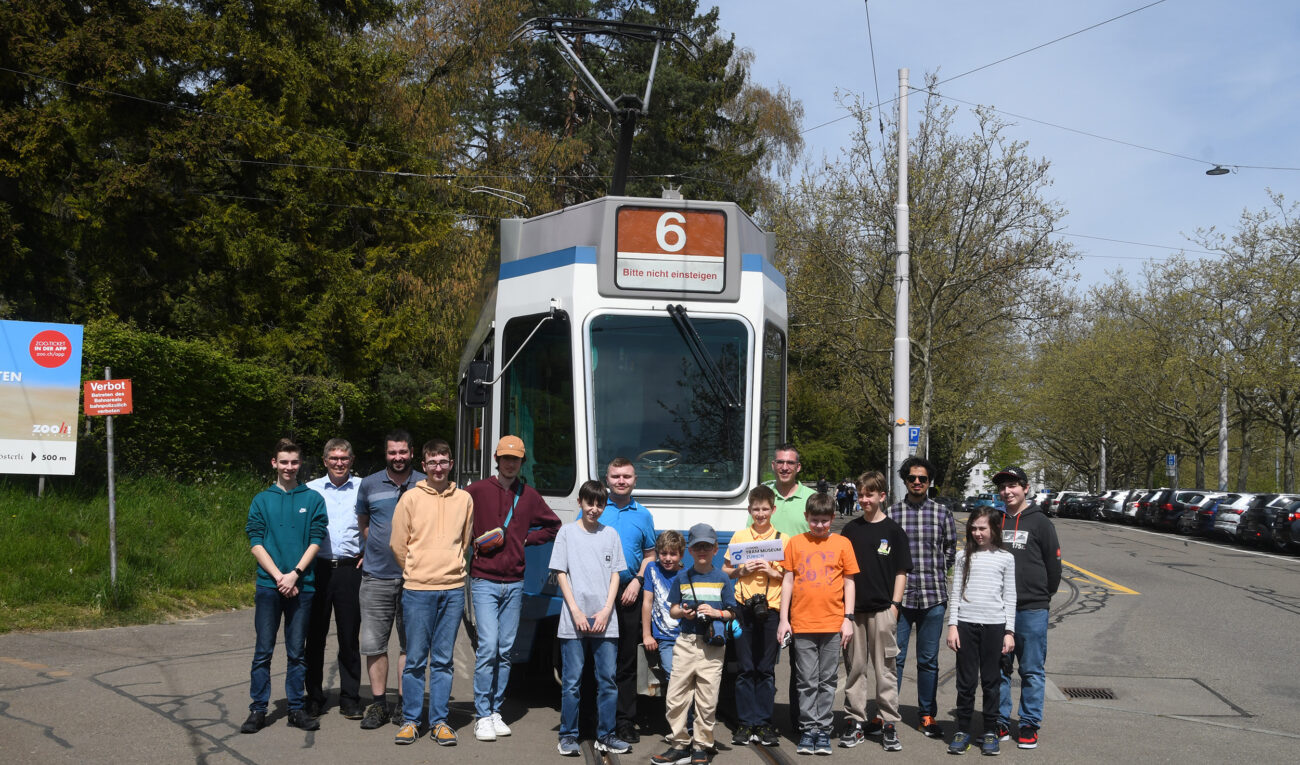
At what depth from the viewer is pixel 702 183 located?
127ft

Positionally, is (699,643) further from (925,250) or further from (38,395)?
(925,250)

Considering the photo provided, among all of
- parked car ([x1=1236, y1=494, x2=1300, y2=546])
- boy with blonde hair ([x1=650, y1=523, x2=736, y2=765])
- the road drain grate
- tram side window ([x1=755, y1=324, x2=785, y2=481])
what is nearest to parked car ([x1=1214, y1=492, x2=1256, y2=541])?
parked car ([x1=1236, y1=494, x2=1300, y2=546])

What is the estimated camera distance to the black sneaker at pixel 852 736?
7.25 metres

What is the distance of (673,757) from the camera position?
6.61 meters

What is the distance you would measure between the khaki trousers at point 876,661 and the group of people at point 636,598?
13 mm

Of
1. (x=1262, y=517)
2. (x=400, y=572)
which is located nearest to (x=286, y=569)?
(x=400, y=572)

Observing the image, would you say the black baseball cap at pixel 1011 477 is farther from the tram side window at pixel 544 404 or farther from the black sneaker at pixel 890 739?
the tram side window at pixel 544 404

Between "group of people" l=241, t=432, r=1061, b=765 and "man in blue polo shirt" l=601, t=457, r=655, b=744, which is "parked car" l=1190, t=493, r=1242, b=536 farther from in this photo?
"man in blue polo shirt" l=601, t=457, r=655, b=744

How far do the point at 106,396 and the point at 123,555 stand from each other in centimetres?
250

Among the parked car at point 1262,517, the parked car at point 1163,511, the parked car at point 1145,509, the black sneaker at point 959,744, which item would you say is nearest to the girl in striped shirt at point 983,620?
the black sneaker at point 959,744

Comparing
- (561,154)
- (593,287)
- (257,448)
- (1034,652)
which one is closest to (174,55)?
(257,448)

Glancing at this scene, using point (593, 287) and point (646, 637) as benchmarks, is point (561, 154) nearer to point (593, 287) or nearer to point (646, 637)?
point (593, 287)

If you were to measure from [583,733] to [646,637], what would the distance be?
954mm

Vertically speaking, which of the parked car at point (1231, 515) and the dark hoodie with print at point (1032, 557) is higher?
the dark hoodie with print at point (1032, 557)
